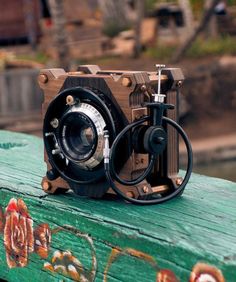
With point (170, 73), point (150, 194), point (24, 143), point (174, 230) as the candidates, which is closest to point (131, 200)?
point (150, 194)

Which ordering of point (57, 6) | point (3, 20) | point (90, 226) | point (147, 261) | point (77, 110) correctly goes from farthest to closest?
point (3, 20)
point (57, 6)
point (77, 110)
point (90, 226)
point (147, 261)

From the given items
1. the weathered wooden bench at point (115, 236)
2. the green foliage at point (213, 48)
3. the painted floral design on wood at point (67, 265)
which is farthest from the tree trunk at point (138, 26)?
the painted floral design on wood at point (67, 265)

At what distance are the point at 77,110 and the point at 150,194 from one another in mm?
348

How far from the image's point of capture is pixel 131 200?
222 cm

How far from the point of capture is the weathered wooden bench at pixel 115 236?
1814 millimetres

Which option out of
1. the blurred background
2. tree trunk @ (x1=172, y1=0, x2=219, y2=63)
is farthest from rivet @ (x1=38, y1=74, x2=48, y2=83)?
tree trunk @ (x1=172, y1=0, x2=219, y2=63)

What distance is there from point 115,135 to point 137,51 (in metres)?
14.4

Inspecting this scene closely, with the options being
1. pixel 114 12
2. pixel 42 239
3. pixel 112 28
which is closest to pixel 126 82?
pixel 42 239

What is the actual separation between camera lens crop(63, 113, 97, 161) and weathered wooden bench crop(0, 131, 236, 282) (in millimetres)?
155

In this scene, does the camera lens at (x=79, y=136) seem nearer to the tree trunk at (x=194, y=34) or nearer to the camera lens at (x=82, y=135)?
the camera lens at (x=82, y=135)

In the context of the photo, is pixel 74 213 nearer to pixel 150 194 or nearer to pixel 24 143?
pixel 150 194

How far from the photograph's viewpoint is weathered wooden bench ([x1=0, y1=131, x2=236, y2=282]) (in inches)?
71.4

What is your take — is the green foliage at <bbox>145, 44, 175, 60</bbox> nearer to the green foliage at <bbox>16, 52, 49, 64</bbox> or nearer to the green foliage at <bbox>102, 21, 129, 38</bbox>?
the green foliage at <bbox>102, 21, 129, 38</bbox>

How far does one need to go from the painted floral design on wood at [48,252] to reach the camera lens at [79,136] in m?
0.24
